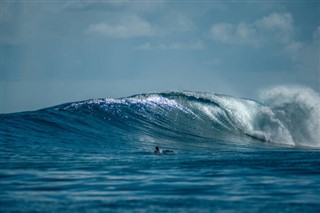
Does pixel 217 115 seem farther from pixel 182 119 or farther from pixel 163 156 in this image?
pixel 163 156

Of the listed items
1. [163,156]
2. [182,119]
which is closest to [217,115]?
[182,119]

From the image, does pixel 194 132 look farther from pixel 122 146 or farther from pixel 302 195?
pixel 302 195

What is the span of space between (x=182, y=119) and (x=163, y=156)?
46.6ft

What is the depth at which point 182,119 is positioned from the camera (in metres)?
35.9

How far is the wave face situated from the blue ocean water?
67 millimetres

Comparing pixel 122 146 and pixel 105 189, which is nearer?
pixel 105 189

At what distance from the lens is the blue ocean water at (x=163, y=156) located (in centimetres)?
1295

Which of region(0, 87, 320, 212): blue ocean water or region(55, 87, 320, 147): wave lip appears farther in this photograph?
region(55, 87, 320, 147): wave lip

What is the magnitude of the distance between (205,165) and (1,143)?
919 centimetres

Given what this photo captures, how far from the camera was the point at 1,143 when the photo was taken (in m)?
23.7

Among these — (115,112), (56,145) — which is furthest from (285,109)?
(56,145)

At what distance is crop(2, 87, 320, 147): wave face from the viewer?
3034 cm

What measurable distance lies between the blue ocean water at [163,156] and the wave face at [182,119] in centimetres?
7

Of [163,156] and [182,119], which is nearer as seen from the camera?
[163,156]
